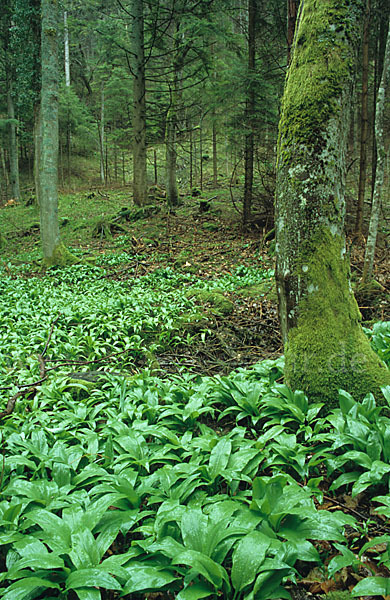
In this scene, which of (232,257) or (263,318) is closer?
(263,318)

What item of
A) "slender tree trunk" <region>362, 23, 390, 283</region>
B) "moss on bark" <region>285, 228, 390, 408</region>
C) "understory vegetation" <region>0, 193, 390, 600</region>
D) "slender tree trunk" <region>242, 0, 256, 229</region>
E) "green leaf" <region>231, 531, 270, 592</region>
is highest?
"slender tree trunk" <region>242, 0, 256, 229</region>

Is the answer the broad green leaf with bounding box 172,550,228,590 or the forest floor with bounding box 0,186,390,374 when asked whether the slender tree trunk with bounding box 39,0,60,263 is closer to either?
the forest floor with bounding box 0,186,390,374

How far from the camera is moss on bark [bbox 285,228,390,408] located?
9.70ft

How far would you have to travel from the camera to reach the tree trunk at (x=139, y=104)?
12.4 metres

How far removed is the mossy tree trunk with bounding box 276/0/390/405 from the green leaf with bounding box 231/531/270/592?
1.55m

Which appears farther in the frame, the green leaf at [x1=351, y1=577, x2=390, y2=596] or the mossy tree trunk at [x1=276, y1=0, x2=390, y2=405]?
the mossy tree trunk at [x1=276, y1=0, x2=390, y2=405]

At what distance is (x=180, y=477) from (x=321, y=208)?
218 centimetres

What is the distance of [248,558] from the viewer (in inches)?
63.0

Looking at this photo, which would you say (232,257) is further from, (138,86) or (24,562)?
(24,562)

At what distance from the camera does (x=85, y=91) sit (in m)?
35.2

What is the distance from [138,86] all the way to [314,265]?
1239cm

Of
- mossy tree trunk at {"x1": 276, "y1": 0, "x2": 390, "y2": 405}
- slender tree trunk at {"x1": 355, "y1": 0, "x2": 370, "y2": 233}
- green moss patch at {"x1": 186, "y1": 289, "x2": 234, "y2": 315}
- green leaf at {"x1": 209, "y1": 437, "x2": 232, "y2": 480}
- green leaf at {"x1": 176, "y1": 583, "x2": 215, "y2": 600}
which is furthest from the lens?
slender tree trunk at {"x1": 355, "y1": 0, "x2": 370, "y2": 233}

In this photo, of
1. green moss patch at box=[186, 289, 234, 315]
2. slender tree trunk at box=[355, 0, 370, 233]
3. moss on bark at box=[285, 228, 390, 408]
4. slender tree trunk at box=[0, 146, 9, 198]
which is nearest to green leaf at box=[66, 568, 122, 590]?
moss on bark at box=[285, 228, 390, 408]

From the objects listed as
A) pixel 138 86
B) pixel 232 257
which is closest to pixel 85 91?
pixel 138 86
